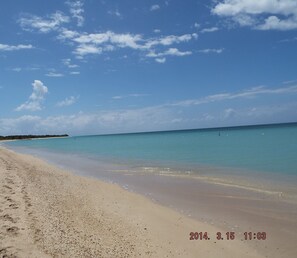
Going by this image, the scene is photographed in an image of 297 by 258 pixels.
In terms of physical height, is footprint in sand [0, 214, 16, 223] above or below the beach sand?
above

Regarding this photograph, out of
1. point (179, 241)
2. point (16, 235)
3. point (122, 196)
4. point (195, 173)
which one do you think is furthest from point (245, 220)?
point (195, 173)

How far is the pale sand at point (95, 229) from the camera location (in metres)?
6.85

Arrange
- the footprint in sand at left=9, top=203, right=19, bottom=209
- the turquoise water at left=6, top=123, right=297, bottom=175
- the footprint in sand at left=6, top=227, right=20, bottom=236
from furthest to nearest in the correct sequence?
the turquoise water at left=6, top=123, right=297, bottom=175
the footprint in sand at left=9, top=203, right=19, bottom=209
the footprint in sand at left=6, top=227, right=20, bottom=236

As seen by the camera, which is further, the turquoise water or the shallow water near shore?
the turquoise water

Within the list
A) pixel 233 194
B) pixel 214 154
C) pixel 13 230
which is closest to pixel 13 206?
pixel 13 230

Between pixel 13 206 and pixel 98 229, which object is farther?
pixel 13 206

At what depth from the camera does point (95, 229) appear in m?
8.36

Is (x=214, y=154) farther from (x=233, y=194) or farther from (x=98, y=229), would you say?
(x=98, y=229)

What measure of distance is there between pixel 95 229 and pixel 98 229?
0.25ft

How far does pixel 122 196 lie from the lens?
13.1 m

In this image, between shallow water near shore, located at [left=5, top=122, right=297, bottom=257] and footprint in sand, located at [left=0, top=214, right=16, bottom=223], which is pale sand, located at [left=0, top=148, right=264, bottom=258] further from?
shallow water near shore, located at [left=5, top=122, right=297, bottom=257]

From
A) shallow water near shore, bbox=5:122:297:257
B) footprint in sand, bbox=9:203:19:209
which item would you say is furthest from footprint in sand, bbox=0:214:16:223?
shallow water near shore, bbox=5:122:297:257

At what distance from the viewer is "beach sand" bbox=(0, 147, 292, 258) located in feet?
22.5

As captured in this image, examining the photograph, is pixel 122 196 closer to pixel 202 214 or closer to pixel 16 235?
pixel 202 214
